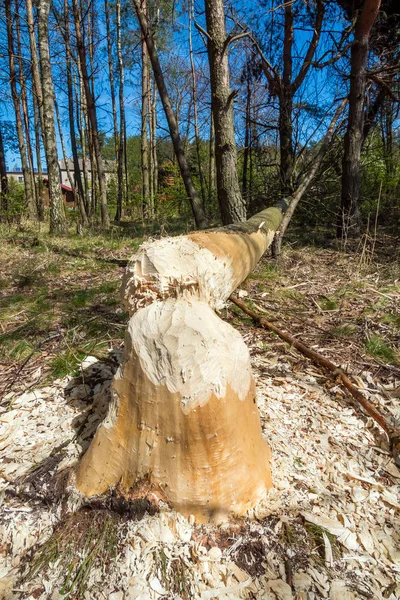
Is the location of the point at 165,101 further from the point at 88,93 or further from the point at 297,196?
the point at 88,93

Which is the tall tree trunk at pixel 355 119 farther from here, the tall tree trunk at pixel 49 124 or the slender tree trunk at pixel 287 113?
the tall tree trunk at pixel 49 124

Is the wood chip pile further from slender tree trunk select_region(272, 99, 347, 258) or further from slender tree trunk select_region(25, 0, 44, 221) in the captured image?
slender tree trunk select_region(25, 0, 44, 221)

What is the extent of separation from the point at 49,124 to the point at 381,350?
858 centimetres

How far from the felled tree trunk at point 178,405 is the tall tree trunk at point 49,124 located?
25.4 ft

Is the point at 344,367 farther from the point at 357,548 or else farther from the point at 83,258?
the point at 83,258

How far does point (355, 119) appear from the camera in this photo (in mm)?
5938

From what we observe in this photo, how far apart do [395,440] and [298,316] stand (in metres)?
1.72

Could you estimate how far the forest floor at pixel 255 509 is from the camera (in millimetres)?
1103

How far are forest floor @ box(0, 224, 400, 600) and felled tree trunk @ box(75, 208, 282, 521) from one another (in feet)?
0.37

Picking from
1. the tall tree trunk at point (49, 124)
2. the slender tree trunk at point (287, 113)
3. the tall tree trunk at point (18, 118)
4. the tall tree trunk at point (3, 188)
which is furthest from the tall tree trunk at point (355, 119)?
the tall tree trunk at point (18, 118)

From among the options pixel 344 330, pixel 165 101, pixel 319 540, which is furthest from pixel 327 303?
pixel 165 101

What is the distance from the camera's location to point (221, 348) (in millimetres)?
1276

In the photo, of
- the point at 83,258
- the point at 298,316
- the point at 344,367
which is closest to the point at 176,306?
the point at 344,367

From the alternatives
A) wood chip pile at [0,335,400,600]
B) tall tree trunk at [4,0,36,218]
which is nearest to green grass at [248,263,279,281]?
wood chip pile at [0,335,400,600]
